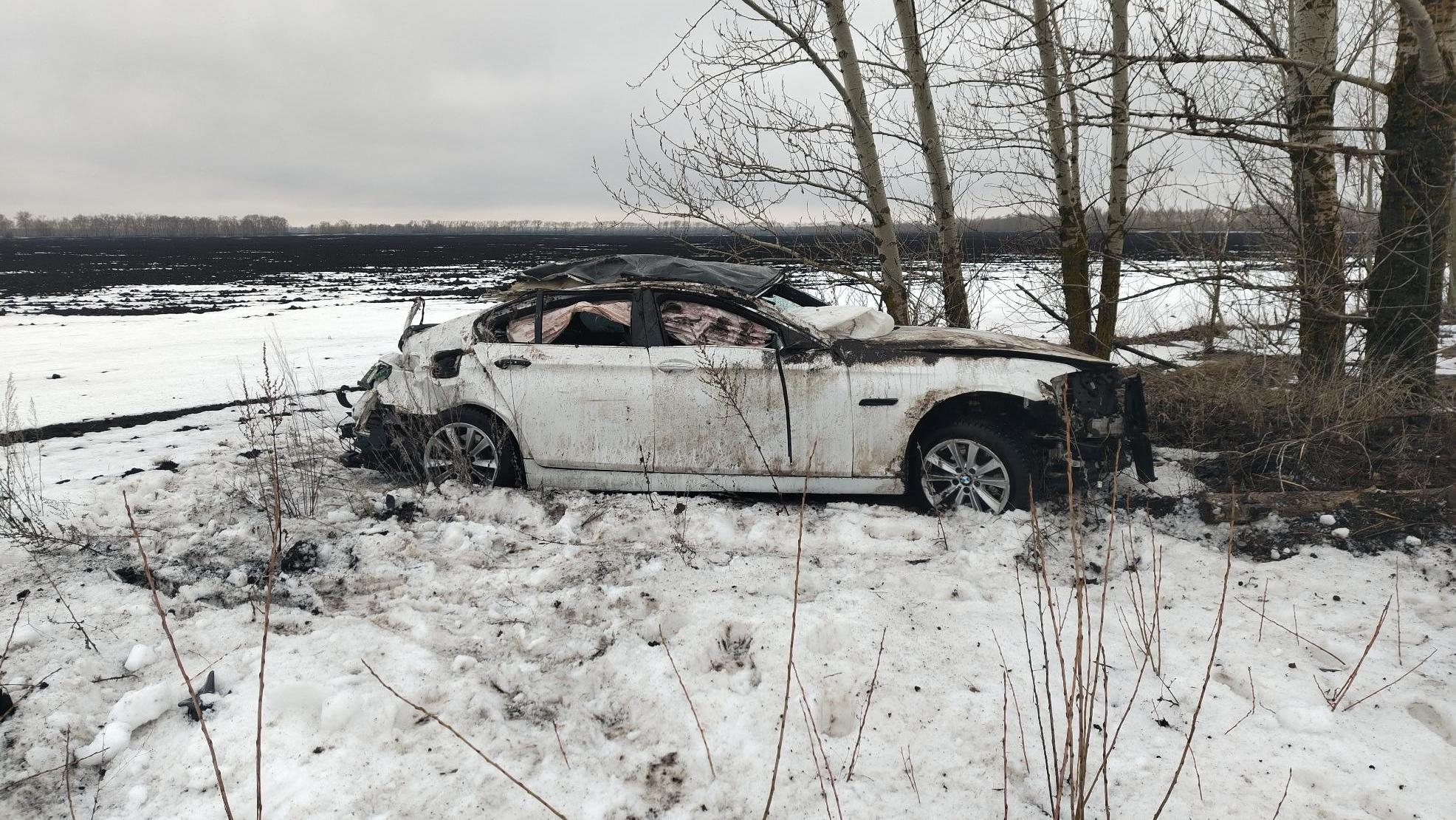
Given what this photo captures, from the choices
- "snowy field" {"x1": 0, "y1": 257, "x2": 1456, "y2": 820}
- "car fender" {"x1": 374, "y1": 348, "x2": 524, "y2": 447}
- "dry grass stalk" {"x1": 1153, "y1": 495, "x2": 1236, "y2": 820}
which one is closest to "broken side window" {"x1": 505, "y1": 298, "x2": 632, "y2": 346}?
"car fender" {"x1": 374, "y1": 348, "x2": 524, "y2": 447}

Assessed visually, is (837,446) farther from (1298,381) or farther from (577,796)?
(1298,381)

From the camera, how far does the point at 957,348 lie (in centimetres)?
482

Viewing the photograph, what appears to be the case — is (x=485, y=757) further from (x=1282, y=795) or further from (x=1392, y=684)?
(x=1392, y=684)

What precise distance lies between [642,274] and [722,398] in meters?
1.04

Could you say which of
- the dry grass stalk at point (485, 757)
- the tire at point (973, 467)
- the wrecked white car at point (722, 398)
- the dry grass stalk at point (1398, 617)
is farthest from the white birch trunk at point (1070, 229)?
the dry grass stalk at point (485, 757)

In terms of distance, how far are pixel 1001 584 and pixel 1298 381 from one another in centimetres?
411

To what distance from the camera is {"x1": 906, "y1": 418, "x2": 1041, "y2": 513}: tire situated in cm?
463

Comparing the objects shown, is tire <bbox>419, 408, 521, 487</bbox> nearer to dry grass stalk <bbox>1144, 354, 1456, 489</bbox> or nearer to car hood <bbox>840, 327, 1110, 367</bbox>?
car hood <bbox>840, 327, 1110, 367</bbox>

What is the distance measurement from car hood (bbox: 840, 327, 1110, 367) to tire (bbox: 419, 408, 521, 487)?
239 cm

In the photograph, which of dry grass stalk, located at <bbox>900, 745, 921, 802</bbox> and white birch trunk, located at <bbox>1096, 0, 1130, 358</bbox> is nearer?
dry grass stalk, located at <bbox>900, 745, 921, 802</bbox>

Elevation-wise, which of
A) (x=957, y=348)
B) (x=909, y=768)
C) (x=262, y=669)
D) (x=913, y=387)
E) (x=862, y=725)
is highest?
(x=957, y=348)

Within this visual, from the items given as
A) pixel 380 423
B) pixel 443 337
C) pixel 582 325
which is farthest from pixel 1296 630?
pixel 380 423

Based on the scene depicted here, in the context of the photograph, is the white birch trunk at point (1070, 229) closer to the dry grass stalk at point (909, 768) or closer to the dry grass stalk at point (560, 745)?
the dry grass stalk at point (909, 768)

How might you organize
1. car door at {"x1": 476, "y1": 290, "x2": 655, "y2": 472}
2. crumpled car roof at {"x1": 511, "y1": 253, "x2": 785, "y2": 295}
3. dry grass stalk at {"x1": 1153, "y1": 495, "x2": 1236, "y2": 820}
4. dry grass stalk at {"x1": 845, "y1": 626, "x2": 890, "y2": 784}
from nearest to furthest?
dry grass stalk at {"x1": 1153, "y1": 495, "x2": 1236, "y2": 820}
dry grass stalk at {"x1": 845, "y1": 626, "x2": 890, "y2": 784}
car door at {"x1": 476, "y1": 290, "x2": 655, "y2": 472}
crumpled car roof at {"x1": 511, "y1": 253, "x2": 785, "y2": 295}
